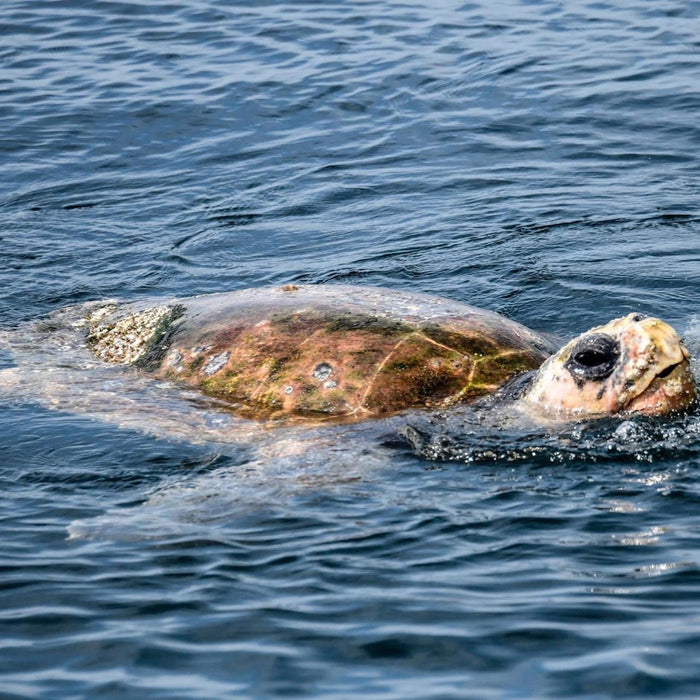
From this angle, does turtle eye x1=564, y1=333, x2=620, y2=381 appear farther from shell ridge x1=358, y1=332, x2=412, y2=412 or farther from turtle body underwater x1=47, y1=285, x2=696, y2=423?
shell ridge x1=358, y1=332, x2=412, y2=412

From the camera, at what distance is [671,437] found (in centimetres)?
579

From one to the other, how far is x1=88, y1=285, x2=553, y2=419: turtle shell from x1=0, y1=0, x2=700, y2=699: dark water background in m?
0.60

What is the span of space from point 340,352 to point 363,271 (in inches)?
118

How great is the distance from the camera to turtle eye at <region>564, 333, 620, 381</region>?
5863 mm

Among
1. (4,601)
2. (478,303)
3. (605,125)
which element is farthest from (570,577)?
(605,125)

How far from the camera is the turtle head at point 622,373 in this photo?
225 inches

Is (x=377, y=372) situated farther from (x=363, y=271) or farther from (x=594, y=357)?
(x=363, y=271)

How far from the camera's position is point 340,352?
21.4 ft

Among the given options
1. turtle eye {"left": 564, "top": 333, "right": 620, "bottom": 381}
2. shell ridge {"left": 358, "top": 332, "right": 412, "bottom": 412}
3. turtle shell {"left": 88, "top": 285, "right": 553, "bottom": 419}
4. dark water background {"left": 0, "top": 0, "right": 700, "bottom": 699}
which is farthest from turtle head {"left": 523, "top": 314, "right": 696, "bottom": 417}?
shell ridge {"left": 358, "top": 332, "right": 412, "bottom": 412}

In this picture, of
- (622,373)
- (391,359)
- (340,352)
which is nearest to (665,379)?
(622,373)

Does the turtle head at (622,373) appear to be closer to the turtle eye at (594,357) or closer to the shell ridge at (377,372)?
the turtle eye at (594,357)

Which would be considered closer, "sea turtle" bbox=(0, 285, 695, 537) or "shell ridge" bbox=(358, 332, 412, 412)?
"sea turtle" bbox=(0, 285, 695, 537)

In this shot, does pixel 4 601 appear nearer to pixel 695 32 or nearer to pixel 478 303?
pixel 478 303

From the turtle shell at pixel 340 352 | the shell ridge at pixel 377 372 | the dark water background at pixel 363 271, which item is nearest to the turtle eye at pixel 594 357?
the dark water background at pixel 363 271
